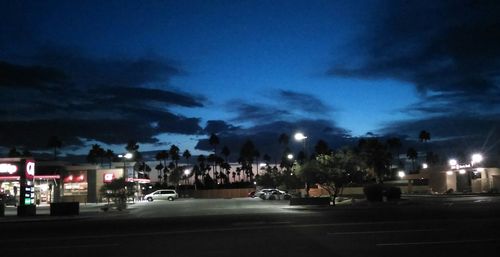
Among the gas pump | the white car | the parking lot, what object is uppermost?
the gas pump

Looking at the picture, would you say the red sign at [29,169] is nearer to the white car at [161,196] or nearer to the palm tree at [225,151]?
the white car at [161,196]

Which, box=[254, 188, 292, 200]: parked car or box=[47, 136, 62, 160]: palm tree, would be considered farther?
box=[47, 136, 62, 160]: palm tree

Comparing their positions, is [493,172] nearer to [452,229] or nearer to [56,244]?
[452,229]

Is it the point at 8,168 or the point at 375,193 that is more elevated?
the point at 8,168

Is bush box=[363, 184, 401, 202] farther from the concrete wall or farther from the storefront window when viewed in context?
the concrete wall

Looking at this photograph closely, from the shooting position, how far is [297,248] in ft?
49.2

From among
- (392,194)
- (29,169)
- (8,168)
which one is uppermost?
(8,168)

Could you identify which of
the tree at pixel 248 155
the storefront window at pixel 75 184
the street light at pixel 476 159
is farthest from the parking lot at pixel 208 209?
the tree at pixel 248 155

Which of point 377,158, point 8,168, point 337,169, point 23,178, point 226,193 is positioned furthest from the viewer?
point 377,158

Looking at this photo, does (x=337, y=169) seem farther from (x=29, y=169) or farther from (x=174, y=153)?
(x=174, y=153)

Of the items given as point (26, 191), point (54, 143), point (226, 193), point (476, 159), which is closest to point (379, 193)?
point (476, 159)

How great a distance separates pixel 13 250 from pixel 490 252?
1333 centimetres

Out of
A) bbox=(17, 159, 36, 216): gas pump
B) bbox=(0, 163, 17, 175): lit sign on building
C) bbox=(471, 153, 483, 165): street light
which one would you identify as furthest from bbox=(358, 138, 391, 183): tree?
bbox=(17, 159, 36, 216): gas pump

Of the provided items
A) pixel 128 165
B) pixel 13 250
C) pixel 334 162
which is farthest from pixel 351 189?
pixel 13 250
